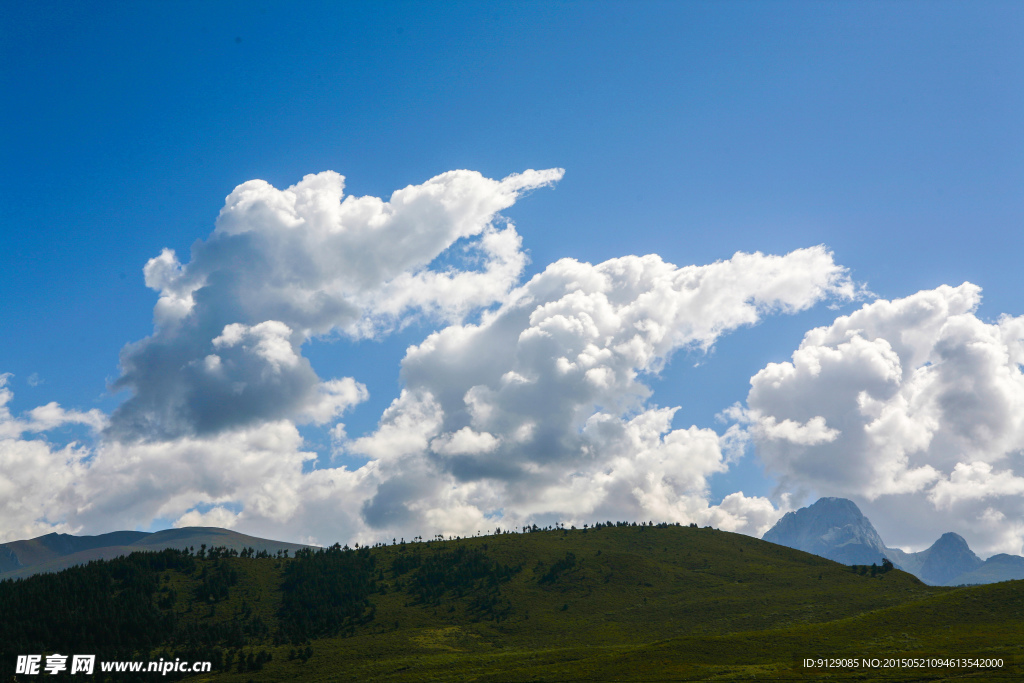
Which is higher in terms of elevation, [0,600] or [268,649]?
[0,600]

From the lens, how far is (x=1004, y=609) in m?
101

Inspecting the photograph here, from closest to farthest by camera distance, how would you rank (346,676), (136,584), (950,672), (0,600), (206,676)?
(950,672) < (346,676) < (206,676) < (0,600) < (136,584)

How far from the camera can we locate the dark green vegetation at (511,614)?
297 ft

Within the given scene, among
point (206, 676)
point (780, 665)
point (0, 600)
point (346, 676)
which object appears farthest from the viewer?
point (0, 600)

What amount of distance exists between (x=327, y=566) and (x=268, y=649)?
5743cm

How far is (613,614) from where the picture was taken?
14025 centimetres

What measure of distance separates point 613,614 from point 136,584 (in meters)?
105

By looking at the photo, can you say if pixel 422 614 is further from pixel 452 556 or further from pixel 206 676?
pixel 206 676

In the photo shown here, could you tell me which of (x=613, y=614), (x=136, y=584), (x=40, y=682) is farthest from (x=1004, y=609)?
(x=136, y=584)

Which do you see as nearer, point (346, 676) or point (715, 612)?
point (346, 676)

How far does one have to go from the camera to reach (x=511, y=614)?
14962 centimetres

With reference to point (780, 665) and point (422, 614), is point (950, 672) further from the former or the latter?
point (422, 614)

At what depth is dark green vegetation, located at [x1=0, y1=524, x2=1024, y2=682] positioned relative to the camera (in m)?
90.5

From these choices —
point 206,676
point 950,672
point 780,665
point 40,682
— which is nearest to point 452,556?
point 206,676
